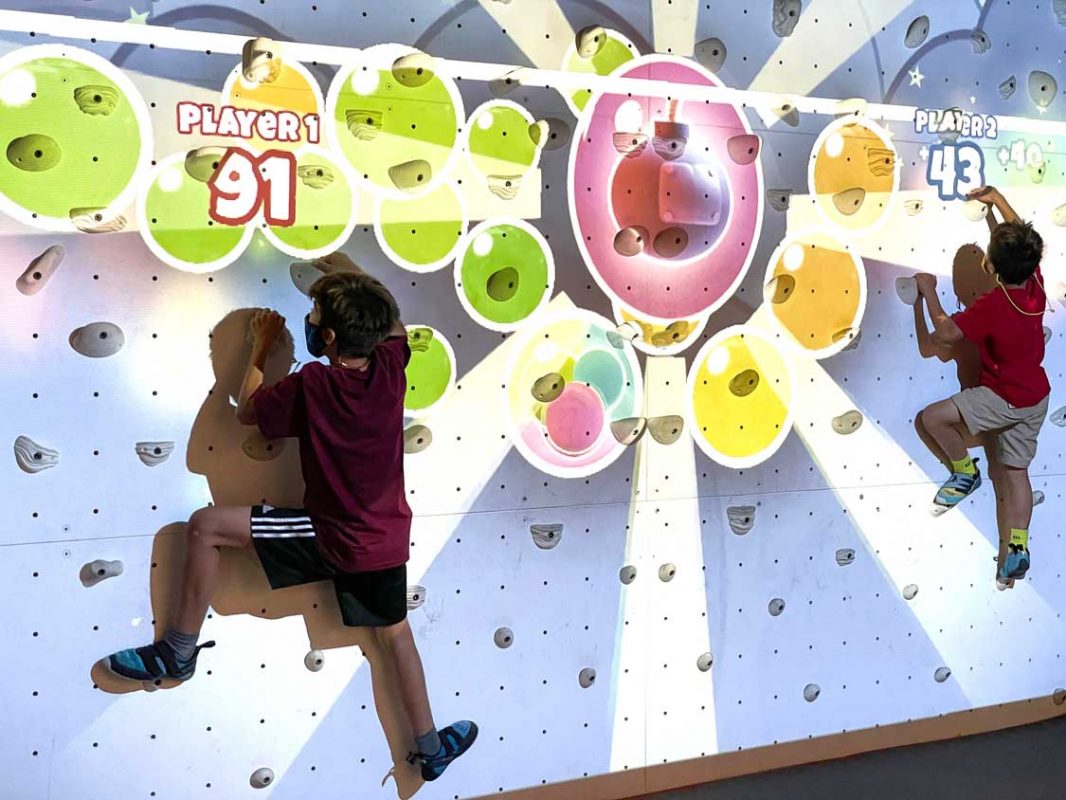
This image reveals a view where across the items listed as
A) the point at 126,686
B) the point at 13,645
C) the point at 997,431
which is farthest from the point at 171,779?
the point at 997,431

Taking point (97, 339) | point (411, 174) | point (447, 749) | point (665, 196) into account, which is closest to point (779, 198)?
point (665, 196)

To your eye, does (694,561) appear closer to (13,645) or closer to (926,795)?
(926,795)

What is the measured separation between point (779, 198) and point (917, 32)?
71cm

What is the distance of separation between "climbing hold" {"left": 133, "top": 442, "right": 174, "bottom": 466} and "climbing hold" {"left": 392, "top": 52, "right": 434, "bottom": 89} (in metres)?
0.98

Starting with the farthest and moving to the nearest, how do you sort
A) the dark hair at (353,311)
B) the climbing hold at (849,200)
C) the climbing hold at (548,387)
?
1. the climbing hold at (849,200)
2. the climbing hold at (548,387)
3. the dark hair at (353,311)

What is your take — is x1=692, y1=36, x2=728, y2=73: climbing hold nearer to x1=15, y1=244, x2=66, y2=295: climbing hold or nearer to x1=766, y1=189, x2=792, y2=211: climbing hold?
x1=766, y1=189, x2=792, y2=211: climbing hold

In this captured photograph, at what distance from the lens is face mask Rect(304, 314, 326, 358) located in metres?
2.45

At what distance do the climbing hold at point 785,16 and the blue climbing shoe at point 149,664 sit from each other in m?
2.21

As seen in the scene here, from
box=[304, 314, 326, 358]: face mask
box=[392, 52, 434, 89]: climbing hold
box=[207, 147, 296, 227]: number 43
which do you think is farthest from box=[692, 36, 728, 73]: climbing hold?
box=[304, 314, 326, 358]: face mask

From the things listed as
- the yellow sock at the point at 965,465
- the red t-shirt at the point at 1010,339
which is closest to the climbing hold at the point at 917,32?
the red t-shirt at the point at 1010,339

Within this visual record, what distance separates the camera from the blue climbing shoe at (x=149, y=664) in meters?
2.36

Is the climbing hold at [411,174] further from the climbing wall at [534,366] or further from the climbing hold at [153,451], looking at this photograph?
the climbing hold at [153,451]

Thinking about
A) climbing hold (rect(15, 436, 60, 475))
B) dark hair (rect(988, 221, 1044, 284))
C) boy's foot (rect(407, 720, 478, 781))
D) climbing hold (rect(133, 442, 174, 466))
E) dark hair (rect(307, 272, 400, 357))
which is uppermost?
dark hair (rect(307, 272, 400, 357))

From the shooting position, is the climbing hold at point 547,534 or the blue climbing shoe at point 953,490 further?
the blue climbing shoe at point 953,490
